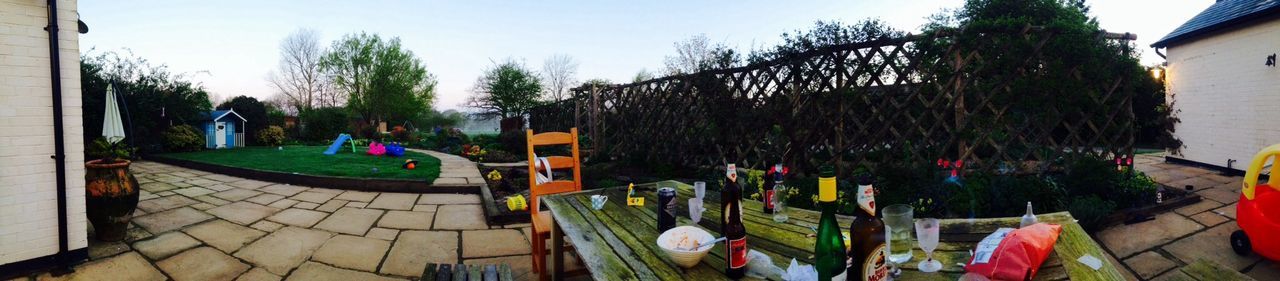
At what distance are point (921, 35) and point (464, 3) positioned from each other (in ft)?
26.2

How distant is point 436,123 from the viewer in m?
25.7

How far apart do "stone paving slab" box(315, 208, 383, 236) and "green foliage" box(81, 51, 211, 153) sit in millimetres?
9062

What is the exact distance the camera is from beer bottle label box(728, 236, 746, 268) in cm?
105

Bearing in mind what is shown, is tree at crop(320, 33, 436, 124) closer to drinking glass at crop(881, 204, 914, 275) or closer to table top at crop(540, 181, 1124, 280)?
table top at crop(540, 181, 1124, 280)

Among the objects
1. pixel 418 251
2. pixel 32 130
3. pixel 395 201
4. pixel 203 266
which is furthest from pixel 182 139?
pixel 418 251

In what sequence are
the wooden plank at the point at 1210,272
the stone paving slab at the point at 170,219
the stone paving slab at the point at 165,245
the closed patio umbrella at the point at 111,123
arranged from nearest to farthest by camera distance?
1. the wooden plank at the point at 1210,272
2. the stone paving slab at the point at 165,245
3. the stone paving slab at the point at 170,219
4. the closed patio umbrella at the point at 111,123

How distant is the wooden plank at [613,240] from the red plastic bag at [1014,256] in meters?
0.66

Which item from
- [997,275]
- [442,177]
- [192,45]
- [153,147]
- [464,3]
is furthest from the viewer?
[192,45]

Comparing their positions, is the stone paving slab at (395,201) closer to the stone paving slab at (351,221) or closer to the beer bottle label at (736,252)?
the stone paving slab at (351,221)

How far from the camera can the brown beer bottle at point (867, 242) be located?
903mm

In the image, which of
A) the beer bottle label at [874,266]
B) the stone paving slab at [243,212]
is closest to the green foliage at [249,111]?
the stone paving slab at [243,212]

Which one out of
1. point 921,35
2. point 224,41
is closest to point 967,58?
point 921,35

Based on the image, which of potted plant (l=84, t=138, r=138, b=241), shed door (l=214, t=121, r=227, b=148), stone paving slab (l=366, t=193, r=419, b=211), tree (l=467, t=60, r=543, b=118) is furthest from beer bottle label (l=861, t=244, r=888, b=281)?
tree (l=467, t=60, r=543, b=118)

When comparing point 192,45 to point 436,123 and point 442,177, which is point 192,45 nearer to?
point 442,177
